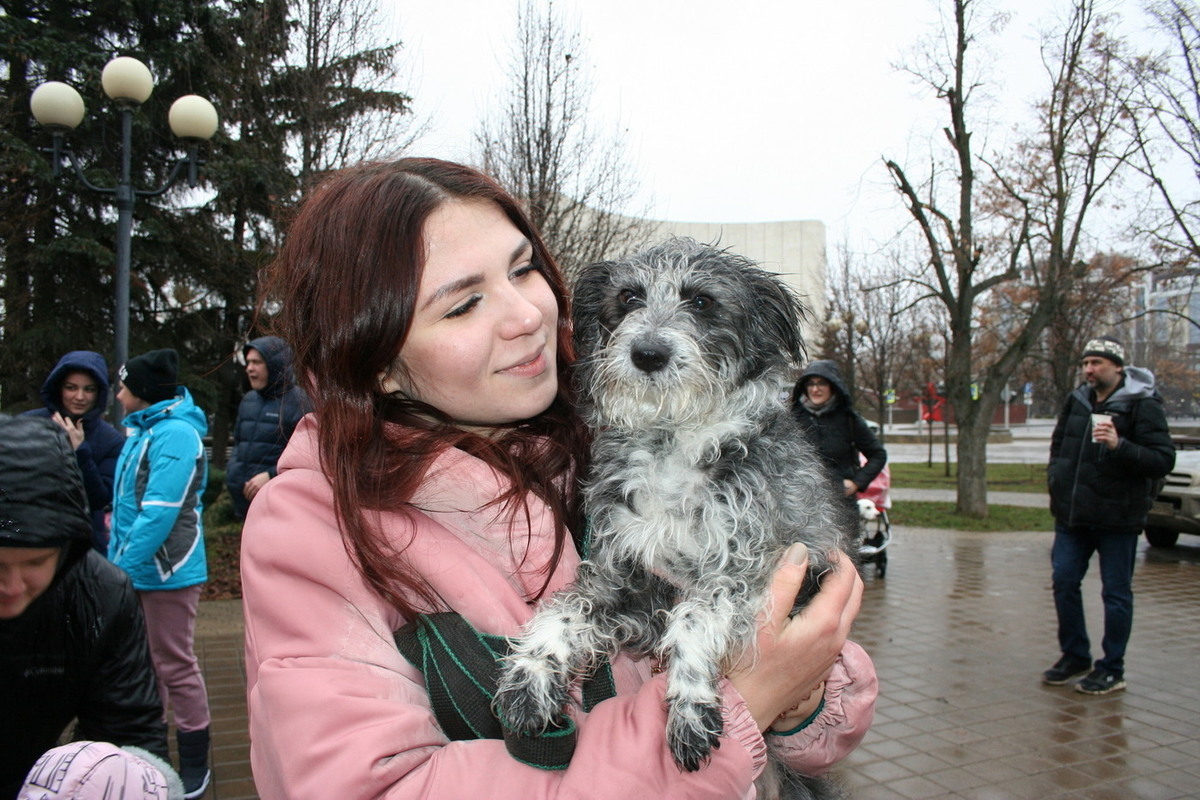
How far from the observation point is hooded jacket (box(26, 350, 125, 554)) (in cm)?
682

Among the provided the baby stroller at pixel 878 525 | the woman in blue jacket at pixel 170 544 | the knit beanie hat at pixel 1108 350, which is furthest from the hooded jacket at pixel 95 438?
the knit beanie hat at pixel 1108 350

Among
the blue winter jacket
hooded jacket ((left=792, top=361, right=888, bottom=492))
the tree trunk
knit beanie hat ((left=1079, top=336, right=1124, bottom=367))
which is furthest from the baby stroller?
the blue winter jacket

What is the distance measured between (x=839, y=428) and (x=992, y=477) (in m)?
21.1

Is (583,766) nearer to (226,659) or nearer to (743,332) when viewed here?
(743,332)

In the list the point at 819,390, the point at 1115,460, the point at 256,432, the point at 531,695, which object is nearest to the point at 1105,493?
the point at 1115,460

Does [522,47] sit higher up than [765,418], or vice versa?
[522,47]

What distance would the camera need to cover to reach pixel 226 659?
7.70 meters

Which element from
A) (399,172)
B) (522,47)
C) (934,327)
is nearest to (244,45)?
(522,47)

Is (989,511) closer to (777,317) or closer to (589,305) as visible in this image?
(777,317)

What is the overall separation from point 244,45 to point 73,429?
10845 mm

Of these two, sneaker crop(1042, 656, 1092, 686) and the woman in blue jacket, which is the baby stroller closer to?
sneaker crop(1042, 656, 1092, 686)

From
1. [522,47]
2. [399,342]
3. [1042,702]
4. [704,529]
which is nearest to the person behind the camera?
[399,342]

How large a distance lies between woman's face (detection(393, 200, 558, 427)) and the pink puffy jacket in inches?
8.0

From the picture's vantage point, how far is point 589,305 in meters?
2.45
